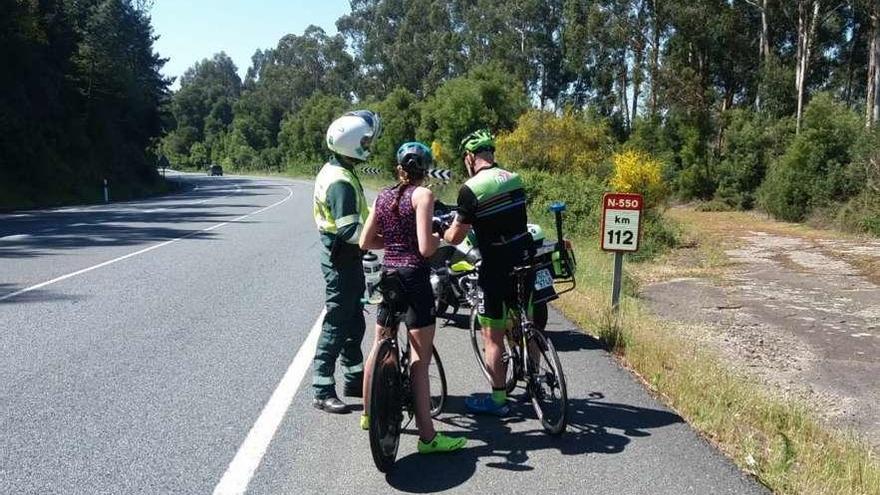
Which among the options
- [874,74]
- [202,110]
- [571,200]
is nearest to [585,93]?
[874,74]

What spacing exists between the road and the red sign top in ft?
4.82

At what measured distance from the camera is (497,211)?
206 inches

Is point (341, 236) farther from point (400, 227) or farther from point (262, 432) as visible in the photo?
point (262, 432)

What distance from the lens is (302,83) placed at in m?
104

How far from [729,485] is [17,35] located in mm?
37944

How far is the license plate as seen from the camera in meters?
6.39

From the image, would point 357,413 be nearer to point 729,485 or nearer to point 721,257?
point 729,485

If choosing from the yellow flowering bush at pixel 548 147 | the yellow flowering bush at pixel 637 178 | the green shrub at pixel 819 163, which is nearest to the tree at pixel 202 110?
the yellow flowering bush at pixel 548 147

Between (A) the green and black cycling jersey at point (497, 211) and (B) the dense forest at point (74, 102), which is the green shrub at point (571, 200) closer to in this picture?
(A) the green and black cycling jersey at point (497, 211)

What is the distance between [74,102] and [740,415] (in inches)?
1817

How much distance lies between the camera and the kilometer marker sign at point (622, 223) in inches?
331

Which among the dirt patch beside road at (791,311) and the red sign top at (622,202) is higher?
→ the red sign top at (622,202)

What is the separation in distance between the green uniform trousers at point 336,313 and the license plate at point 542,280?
159 centimetres

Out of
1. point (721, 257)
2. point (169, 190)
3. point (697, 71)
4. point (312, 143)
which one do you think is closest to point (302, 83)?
point (312, 143)
